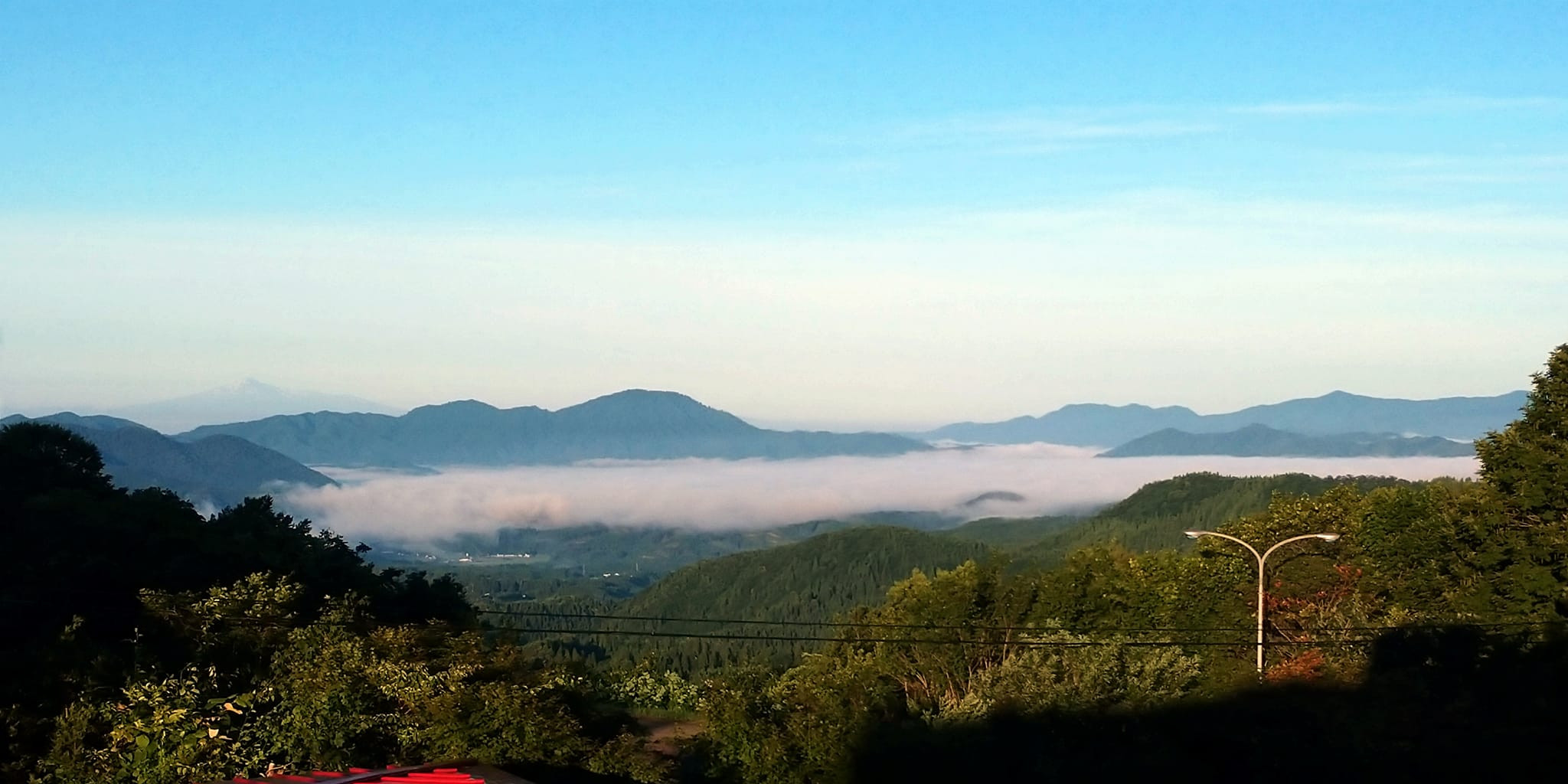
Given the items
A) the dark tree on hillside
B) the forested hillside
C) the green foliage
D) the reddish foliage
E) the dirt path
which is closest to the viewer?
the forested hillside

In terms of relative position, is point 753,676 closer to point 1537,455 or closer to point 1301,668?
point 1301,668

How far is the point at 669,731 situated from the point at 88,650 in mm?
27992

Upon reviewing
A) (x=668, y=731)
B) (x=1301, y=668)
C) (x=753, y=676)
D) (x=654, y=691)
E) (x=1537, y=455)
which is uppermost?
(x=1537, y=455)

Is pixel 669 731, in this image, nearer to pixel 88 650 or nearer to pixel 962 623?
pixel 962 623

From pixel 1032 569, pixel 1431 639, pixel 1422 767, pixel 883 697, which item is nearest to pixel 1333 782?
pixel 1422 767

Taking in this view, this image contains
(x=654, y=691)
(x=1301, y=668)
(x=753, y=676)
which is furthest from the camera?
(x=654, y=691)

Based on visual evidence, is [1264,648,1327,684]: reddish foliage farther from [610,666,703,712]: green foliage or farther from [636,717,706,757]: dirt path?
[610,666,703,712]: green foliage

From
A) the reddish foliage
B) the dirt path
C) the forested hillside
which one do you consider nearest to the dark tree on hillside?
the forested hillside

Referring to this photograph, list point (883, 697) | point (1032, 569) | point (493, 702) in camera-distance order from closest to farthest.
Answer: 1. point (493, 702)
2. point (883, 697)
3. point (1032, 569)

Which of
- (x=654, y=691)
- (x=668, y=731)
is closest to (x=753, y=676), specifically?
(x=668, y=731)

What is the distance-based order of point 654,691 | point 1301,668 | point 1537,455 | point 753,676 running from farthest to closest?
point 654,691 → point 1537,455 → point 753,676 → point 1301,668

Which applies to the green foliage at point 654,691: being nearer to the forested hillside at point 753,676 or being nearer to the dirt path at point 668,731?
the forested hillside at point 753,676

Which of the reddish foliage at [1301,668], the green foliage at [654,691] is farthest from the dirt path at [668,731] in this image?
the reddish foliage at [1301,668]

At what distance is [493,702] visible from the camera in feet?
141
